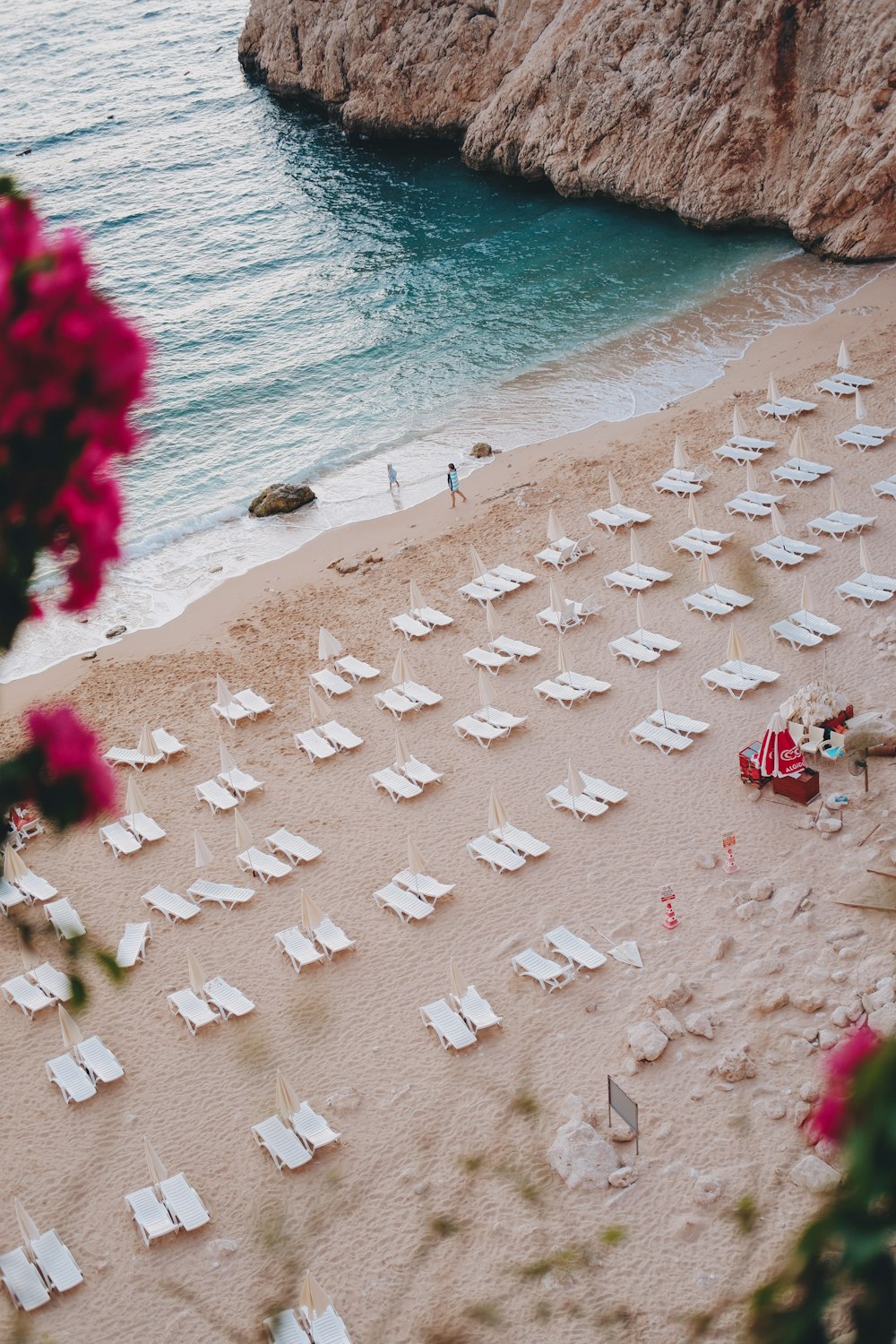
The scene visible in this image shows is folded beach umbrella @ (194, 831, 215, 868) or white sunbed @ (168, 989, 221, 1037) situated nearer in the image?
white sunbed @ (168, 989, 221, 1037)

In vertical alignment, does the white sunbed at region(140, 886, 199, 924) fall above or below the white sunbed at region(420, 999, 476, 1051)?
below

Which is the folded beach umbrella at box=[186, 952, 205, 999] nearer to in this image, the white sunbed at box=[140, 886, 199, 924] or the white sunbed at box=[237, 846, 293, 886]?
the white sunbed at box=[140, 886, 199, 924]

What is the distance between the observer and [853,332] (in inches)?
1346

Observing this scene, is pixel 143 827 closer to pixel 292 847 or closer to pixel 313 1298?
pixel 292 847

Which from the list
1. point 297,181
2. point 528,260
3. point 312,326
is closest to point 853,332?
point 528,260

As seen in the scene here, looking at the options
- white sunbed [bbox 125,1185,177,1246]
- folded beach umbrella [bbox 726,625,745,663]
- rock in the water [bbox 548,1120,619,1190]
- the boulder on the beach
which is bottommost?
the boulder on the beach

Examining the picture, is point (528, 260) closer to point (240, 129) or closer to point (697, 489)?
point (697, 489)

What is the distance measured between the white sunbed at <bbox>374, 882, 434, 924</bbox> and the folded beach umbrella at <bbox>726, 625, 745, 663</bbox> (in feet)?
21.3

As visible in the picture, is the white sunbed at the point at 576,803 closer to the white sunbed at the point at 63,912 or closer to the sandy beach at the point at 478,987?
the sandy beach at the point at 478,987

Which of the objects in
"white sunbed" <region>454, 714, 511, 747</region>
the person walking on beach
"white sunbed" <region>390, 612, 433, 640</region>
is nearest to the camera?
"white sunbed" <region>454, 714, 511, 747</region>

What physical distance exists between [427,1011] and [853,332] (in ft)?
81.1

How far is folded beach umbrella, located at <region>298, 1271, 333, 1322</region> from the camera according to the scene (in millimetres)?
12000

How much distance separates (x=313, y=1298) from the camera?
1202cm

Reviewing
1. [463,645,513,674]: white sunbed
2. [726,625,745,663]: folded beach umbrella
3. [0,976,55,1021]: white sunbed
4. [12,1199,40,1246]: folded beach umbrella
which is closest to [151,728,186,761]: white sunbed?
[463,645,513,674]: white sunbed
